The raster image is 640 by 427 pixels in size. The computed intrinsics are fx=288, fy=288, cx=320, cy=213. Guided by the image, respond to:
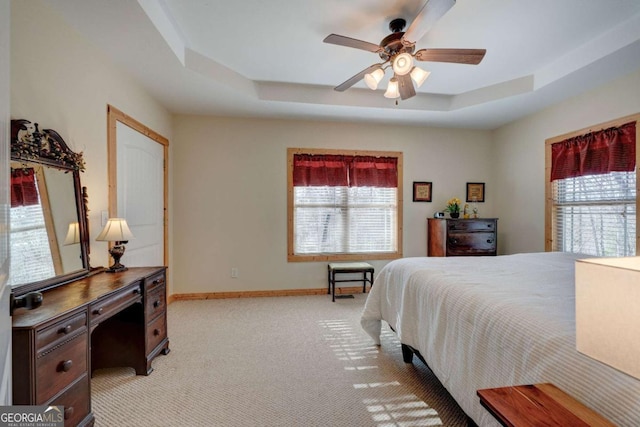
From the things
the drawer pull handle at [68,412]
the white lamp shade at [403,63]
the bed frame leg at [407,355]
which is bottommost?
the bed frame leg at [407,355]

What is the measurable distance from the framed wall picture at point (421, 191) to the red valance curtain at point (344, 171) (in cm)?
34

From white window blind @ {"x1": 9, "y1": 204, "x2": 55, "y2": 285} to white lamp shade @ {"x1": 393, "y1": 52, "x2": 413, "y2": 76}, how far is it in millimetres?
2558

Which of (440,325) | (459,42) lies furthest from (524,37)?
(440,325)

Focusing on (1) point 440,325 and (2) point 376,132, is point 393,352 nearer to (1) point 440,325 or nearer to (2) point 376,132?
(1) point 440,325

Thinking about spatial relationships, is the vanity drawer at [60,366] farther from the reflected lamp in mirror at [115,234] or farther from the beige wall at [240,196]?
the beige wall at [240,196]

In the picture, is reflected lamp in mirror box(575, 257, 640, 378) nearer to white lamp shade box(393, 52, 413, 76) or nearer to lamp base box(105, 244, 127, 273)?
white lamp shade box(393, 52, 413, 76)

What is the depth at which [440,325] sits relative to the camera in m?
1.68

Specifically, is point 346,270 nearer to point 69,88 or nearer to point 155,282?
point 155,282

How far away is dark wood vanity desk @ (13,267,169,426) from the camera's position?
1229mm

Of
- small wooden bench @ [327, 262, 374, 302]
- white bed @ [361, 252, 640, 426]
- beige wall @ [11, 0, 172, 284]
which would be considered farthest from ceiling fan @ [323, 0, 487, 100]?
small wooden bench @ [327, 262, 374, 302]

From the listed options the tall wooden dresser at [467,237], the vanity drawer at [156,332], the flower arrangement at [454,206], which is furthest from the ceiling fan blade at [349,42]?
the flower arrangement at [454,206]

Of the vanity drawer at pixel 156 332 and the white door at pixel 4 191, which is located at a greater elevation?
the white door at pixel 4 191

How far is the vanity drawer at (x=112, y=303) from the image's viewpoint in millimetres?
1619

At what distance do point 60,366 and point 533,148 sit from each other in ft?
16.8
